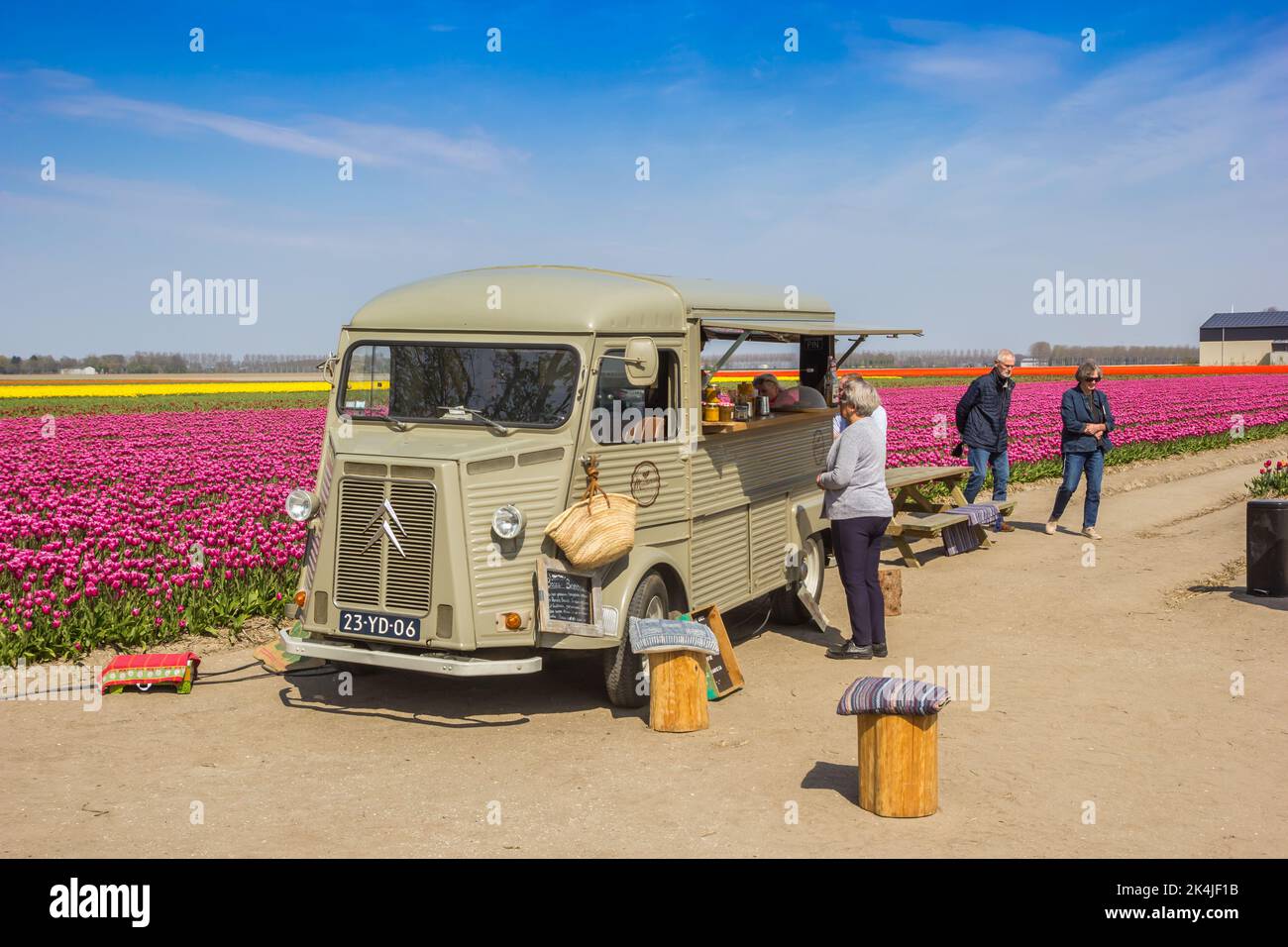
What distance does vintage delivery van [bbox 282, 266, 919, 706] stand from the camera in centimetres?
772

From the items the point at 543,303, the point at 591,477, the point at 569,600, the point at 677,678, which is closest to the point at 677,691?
the point at 677,678

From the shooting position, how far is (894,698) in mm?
6289

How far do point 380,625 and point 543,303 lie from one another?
2.41 metres

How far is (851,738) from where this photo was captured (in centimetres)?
774

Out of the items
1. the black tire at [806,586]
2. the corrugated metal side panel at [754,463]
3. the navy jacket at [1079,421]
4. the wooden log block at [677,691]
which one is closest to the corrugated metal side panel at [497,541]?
the wooden log block at [677,691]

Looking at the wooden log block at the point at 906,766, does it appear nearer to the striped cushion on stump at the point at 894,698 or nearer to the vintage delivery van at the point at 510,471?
the striped cushion on stump at the point at 894,698

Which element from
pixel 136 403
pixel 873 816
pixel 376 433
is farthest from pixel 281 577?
pixel 136 403

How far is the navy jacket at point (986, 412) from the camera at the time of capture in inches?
605

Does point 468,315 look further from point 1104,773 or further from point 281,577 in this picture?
point 1104,773

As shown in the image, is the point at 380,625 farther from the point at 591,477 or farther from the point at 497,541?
the point at 591,477

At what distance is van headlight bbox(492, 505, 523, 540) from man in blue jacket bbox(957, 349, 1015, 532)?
355 inches

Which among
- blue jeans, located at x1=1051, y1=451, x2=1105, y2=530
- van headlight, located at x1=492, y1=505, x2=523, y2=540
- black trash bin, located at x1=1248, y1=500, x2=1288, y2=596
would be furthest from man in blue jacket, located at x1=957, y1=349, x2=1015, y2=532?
van headlight, located at x1=492, y1=505, x2=523, y2=540

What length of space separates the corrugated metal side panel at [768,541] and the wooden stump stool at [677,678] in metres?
2.29
